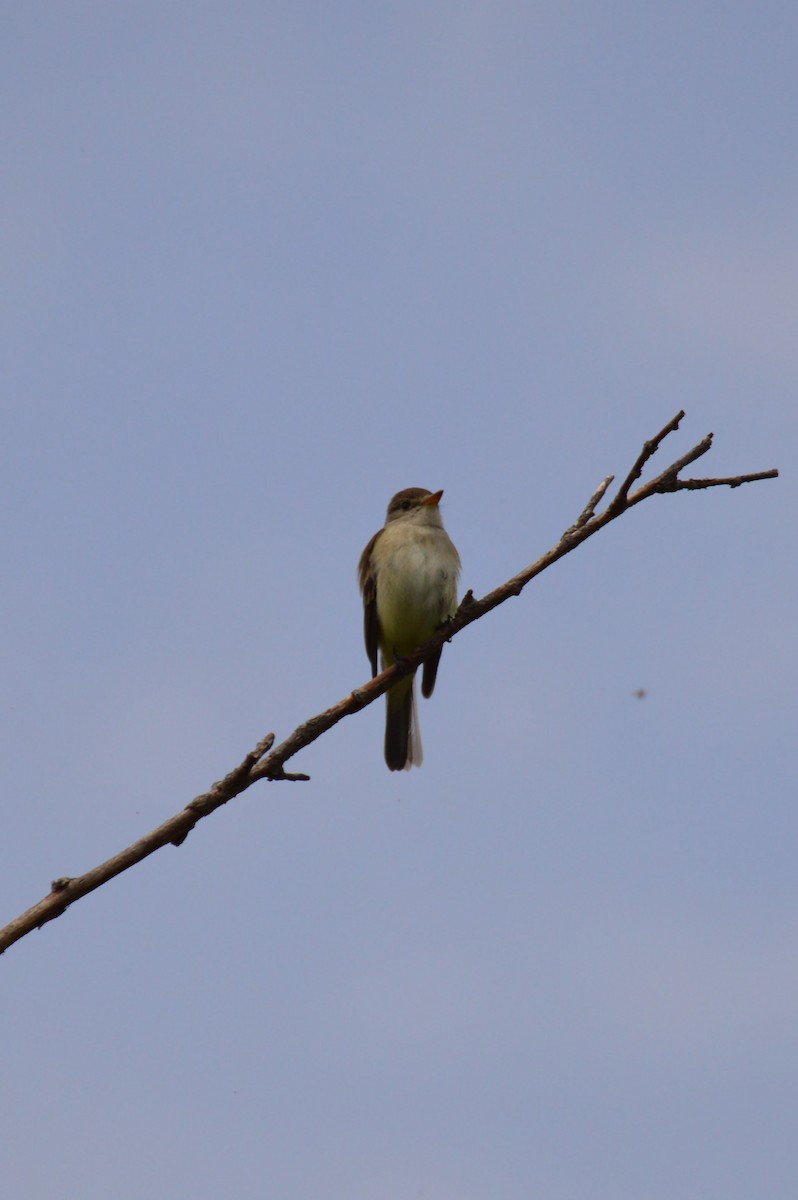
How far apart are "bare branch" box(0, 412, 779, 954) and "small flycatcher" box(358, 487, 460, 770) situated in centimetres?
312

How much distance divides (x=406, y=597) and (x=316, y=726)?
4.40m

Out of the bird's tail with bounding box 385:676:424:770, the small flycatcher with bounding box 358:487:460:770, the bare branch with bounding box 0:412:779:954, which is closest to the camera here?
the bare branch with bounding box 0:412:779:954

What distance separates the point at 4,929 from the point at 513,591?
2.08m

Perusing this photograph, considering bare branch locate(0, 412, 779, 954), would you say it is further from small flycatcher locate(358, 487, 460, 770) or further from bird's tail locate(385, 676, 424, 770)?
bird's tail locate(385, 676, 424, 770)

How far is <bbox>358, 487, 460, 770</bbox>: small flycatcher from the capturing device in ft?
28.1

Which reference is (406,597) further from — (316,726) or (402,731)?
(316,726)

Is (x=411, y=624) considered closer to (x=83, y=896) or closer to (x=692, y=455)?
(x=692, y=455)

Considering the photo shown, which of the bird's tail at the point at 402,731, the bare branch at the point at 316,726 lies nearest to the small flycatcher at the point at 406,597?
the bird's tail at the point at 402,731

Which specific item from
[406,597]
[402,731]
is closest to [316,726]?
[406,597]

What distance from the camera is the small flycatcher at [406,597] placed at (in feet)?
28.1

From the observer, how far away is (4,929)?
3322 millimetres

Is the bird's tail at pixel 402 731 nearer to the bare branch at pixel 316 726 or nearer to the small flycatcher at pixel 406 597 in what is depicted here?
the small flycatcher at pixel 406 597

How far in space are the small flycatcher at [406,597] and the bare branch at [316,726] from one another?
312 cm

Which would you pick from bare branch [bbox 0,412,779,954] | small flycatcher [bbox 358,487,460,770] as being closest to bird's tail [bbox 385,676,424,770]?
small flycatcher [bbox 358,487,460,770]
